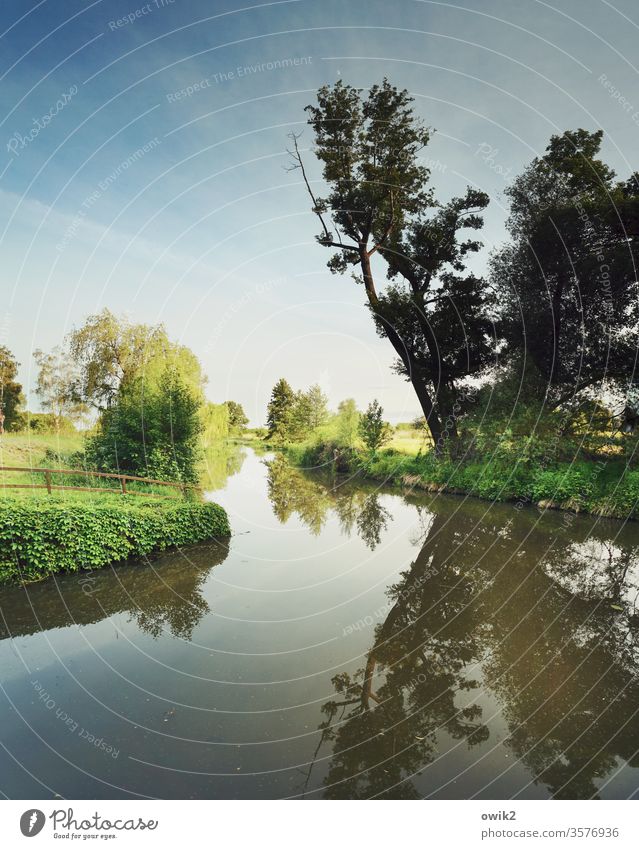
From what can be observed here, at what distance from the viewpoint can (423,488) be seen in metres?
24.3

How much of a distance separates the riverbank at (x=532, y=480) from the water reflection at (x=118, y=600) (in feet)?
45.0

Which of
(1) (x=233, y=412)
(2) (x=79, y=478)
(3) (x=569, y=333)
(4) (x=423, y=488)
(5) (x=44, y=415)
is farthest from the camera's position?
(1) (x=233, y=412)

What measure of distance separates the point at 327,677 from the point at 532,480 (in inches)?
629

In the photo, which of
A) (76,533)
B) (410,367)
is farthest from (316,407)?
(76,533)

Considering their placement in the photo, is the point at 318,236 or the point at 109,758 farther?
the point at 318,236

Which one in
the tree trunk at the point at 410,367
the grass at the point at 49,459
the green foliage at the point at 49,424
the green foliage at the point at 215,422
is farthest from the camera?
the green foliage at the point at 215,422

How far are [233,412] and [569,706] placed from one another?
48967mm

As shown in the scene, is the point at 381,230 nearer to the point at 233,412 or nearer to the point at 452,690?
the point at 452,690

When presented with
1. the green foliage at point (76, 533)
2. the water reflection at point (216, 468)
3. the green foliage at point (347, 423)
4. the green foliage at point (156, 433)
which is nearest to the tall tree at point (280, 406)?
the water reflection at point (216, 468)

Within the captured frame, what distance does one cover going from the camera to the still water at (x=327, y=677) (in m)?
4.46

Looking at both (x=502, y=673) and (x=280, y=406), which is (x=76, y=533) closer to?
Result: (x=502, y=673)

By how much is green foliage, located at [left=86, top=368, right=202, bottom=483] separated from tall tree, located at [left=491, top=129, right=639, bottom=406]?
1505 centimetres

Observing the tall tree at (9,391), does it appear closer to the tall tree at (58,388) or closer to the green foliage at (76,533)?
the tall tree at (58,388)

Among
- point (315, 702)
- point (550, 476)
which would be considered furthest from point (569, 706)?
point (550, 476)
